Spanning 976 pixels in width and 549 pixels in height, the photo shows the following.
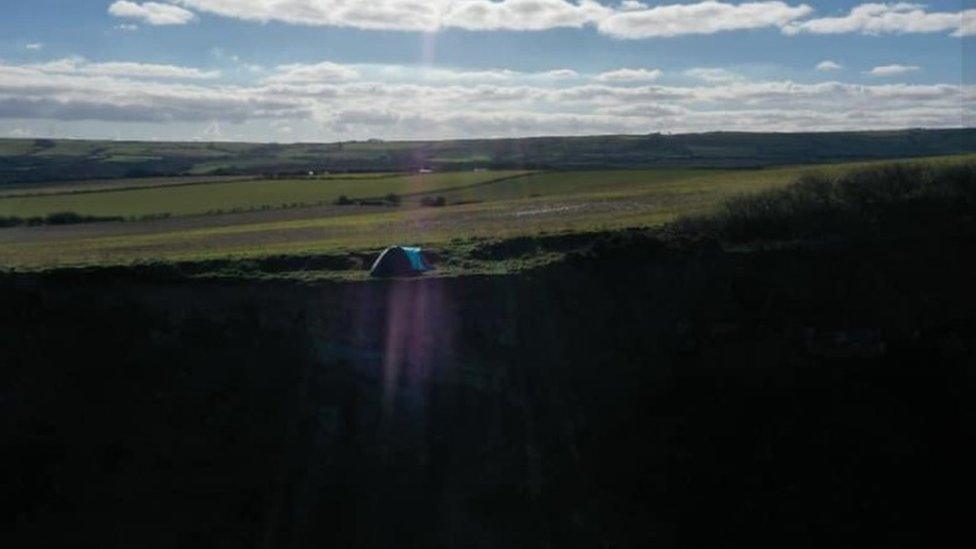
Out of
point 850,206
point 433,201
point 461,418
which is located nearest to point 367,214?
point 433,201

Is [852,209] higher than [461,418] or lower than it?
higher

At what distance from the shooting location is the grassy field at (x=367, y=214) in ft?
103

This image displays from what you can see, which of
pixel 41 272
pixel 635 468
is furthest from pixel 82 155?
pixel 635 468

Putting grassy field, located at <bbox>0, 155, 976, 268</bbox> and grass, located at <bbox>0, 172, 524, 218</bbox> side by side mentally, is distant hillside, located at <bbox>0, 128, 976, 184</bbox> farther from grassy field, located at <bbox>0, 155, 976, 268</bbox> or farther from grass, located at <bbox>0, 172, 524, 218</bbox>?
grassy field, located at <bbox>0, 155, 976, 268</bbox>

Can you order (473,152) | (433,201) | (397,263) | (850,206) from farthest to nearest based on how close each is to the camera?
(473,152) → (433,201) → (850,206) → (397,263)

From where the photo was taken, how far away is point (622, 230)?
101ft

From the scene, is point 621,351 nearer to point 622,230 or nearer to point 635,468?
point 635,468

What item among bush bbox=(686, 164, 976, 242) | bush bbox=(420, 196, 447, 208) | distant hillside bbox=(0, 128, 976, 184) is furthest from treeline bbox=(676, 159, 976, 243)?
distant hillside bbox=(0, 128, 976, 184)

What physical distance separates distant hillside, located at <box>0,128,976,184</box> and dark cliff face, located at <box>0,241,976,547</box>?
62.4 m

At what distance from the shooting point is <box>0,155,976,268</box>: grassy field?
3125 centimetres

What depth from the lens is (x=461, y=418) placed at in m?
24.8

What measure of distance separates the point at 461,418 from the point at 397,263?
4.28 m

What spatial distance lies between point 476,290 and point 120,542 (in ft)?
31.8

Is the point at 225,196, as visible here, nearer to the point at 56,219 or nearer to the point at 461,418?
the point at 56,219
